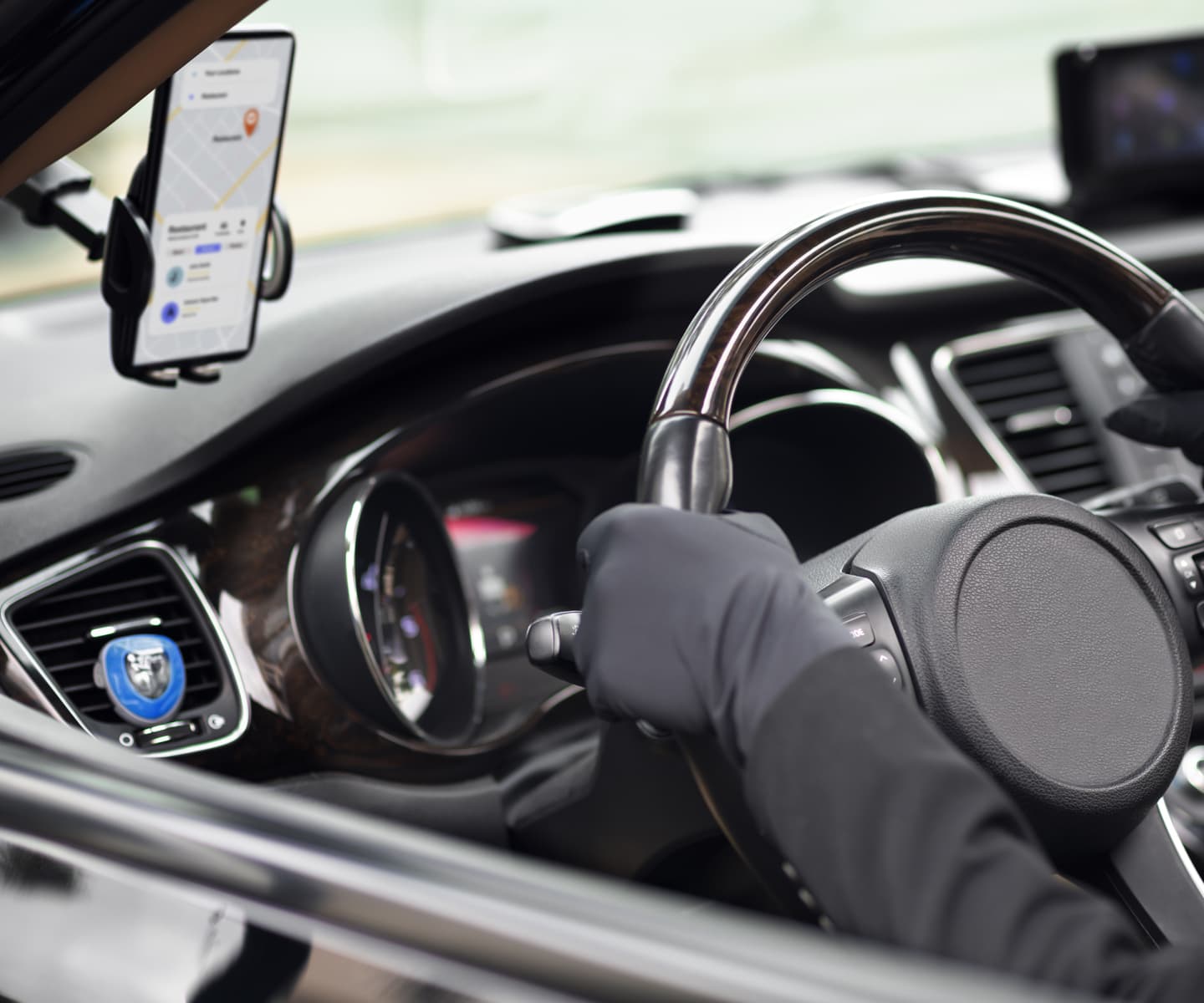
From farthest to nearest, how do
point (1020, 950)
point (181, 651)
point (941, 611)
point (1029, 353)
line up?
point (1029, 353)
point (181, 651)
point (941, 611)
point (1020, 950)

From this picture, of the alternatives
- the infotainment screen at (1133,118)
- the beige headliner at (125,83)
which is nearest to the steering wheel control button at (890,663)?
the beige headliner at (125,83)

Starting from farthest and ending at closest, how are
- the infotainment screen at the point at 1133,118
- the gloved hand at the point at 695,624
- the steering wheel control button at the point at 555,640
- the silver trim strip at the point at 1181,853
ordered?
→ the infotainment screen at the point at 1133,118 < the silver trim strip at the point at 1181,853 < the steering wheel control button at the point at 555,640 < the gloved hand at the point at 695,624

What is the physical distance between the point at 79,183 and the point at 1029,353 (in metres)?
1.37

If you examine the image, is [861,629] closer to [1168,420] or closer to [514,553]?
[1168,420]

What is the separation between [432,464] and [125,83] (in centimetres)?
88

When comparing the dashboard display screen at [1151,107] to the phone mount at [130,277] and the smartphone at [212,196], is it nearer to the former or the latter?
the smartphone at [212,196]

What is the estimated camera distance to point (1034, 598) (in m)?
1.20

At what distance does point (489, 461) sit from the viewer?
1.99 meters

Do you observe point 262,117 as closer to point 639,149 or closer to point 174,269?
point 174,269

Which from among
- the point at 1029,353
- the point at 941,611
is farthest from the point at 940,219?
the point at 1029,353

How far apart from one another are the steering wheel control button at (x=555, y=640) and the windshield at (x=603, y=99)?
4.29 ft

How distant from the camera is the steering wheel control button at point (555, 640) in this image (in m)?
1.00

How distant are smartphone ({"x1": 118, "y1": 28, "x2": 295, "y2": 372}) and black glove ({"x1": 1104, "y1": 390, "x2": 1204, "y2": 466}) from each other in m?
0.93

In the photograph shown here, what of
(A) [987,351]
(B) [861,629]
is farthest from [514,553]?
(B) [861,629]
